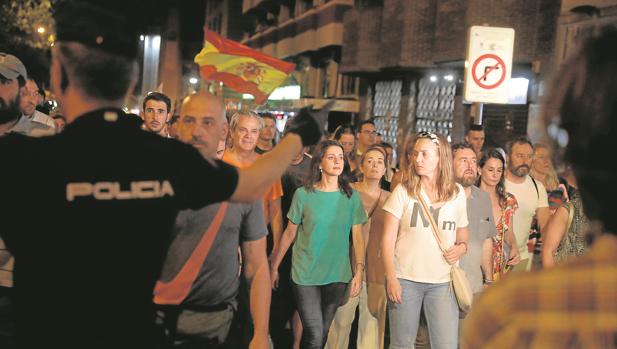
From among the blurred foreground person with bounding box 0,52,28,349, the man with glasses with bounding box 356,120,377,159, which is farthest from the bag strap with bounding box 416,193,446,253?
the man with glasses with bounding box 356,120,377,159

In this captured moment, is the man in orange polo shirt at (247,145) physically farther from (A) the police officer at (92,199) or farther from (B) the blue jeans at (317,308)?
(A) the police officer at (92,199)

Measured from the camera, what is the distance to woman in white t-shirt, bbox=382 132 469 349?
20.6 ft

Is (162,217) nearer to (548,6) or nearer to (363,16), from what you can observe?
(548,6)

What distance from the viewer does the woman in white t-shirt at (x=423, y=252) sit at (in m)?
6.28

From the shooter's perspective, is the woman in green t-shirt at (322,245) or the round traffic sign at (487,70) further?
Answer: the round traffic sign at (487,70)

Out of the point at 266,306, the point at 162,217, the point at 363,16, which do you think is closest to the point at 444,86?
the point at 363,16

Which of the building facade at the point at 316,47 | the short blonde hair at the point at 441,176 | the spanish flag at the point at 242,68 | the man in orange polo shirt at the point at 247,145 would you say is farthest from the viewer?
the building facade at the point at 316,47

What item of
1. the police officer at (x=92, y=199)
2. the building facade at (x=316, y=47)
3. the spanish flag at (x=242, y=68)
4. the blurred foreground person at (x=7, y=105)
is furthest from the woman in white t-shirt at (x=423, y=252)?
the building facade at (x=316, y=47)

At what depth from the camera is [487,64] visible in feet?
31.5

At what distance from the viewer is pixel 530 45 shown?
51.8 ft

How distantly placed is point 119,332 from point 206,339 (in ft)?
3.95

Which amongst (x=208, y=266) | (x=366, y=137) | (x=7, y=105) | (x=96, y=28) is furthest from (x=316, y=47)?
(x=96, y=28)

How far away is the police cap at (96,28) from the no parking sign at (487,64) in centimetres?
756

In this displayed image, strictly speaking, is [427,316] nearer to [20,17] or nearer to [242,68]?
[242,68]
